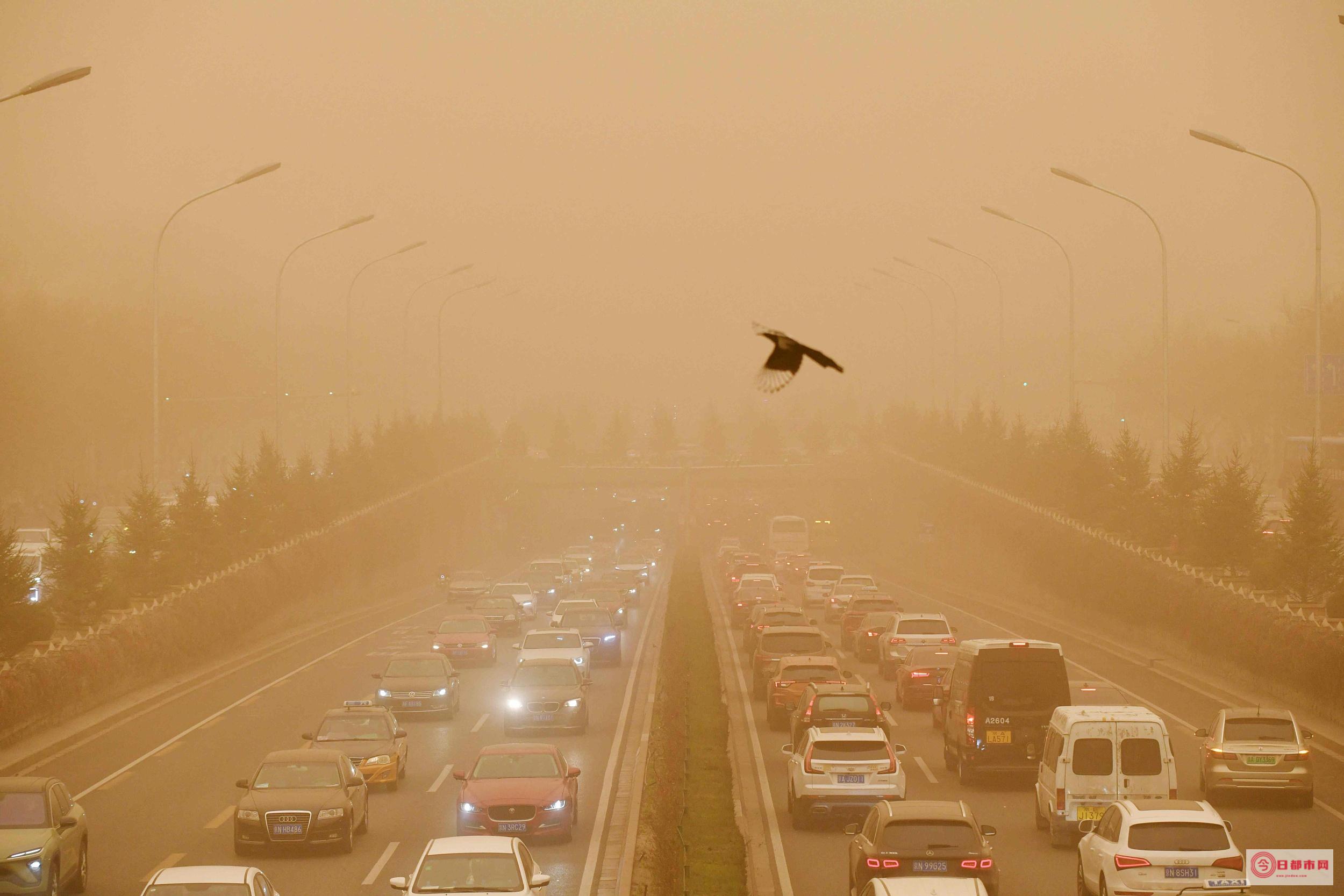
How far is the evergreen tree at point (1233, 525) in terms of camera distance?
4734 cm

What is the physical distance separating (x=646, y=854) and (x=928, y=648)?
1982 centimetres

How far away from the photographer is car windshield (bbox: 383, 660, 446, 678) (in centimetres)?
3322

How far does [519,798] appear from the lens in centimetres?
2005

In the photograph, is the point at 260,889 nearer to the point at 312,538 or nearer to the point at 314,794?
the point at 314,794

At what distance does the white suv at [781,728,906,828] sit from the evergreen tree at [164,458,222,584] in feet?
106

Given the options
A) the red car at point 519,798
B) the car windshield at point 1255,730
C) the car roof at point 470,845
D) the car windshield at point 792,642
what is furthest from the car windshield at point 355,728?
the car windshield at point 1255,730

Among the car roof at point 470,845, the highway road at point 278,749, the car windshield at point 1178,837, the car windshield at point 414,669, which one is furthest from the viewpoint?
the car windshield at point 414,669

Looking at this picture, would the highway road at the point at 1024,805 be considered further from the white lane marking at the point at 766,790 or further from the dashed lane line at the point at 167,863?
the dashed lane line at the point at 167,863

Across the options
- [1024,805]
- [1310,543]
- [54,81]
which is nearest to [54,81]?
[54,81]

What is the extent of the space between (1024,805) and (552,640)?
16968mm

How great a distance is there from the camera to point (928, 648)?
34531 millimetres

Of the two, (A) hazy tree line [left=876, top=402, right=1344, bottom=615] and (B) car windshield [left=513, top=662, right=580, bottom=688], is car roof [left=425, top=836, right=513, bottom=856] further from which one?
(A) hazy tree line [left=876, top=402, right=1344, bottom=615]

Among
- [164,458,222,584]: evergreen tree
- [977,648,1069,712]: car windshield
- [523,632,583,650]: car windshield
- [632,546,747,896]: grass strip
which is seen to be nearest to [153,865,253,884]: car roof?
A: [632,546,747,896]: grass strip

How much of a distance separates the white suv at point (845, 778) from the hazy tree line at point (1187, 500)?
2112 cm
